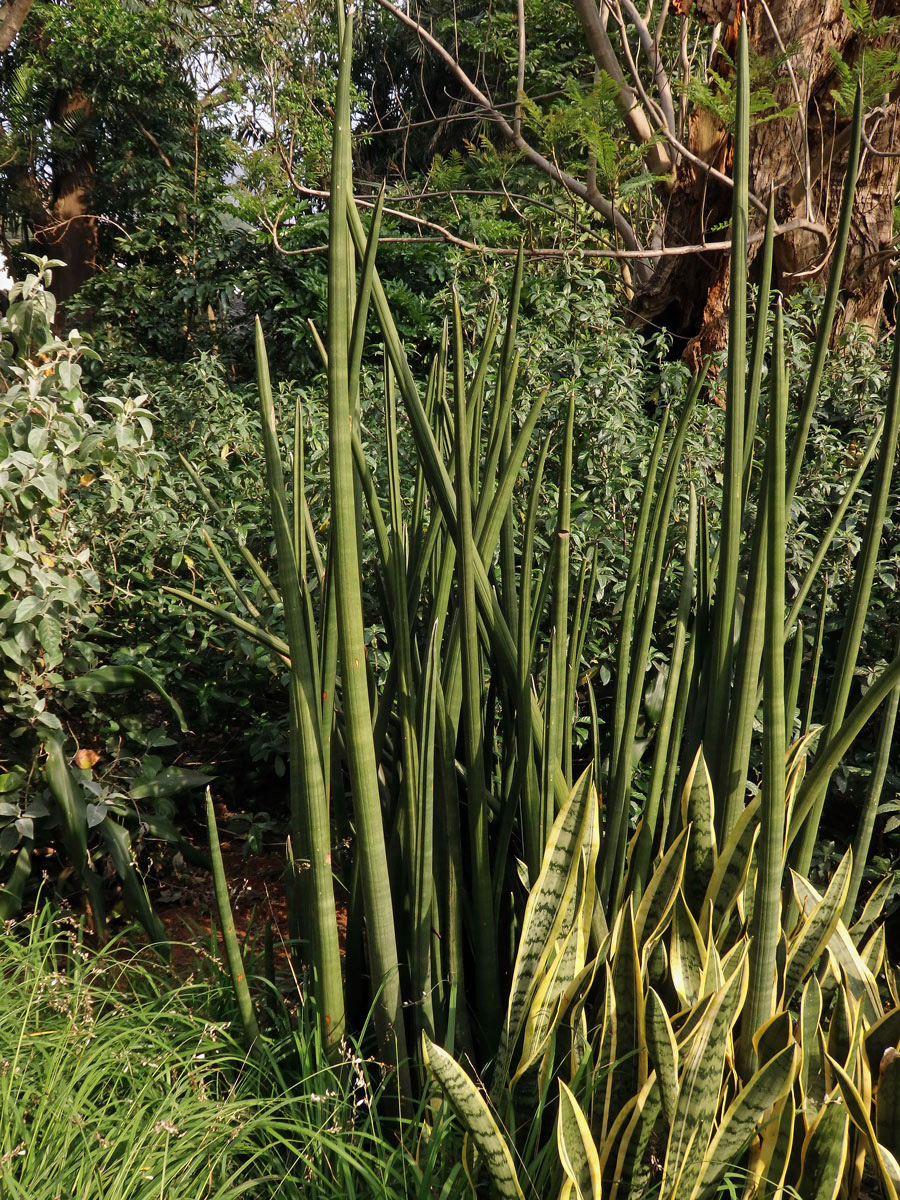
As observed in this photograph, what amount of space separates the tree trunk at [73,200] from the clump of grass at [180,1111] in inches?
366

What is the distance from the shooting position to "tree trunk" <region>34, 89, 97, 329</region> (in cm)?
926

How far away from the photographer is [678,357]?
4.55 metres

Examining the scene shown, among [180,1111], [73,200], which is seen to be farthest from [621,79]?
[73,200]

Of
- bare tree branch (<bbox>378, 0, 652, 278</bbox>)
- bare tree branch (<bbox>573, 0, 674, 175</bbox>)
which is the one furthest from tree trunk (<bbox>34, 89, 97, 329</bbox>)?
bare tree branch (<bbox>573, 0, 674, 175</bbox>)

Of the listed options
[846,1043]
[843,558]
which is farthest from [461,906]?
[843,558]

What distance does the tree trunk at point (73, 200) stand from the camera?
9258 millimetres

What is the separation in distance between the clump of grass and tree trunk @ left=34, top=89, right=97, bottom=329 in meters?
9.28

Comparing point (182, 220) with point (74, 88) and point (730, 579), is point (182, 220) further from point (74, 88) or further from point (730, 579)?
point (730, 579)

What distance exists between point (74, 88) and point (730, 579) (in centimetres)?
1028

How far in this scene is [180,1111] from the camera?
4.04 ft

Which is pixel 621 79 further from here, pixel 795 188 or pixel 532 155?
pixel 795 188

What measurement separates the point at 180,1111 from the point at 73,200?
34.3ft

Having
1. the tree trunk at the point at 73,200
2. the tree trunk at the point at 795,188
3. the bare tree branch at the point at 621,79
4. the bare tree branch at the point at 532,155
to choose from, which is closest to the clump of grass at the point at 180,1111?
the bare tree branch at the point at 532,155

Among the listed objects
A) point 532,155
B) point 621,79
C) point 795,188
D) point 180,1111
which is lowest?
point 180,1111
